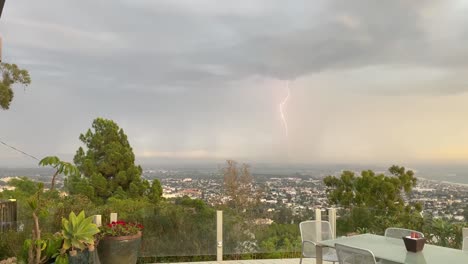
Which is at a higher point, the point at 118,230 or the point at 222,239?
the point at 118,230

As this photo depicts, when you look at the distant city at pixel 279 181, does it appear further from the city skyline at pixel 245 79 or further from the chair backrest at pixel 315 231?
the chair backrest at pixel 315 231

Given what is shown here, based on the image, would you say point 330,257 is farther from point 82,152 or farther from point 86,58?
point 86,58

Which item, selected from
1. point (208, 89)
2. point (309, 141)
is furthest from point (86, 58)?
point (309, 141)

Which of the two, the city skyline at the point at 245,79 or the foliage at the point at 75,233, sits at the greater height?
the city skyline at the point at 245,79

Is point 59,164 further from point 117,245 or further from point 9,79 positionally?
point 9,79

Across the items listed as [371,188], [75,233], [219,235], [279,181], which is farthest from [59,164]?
[371,188]

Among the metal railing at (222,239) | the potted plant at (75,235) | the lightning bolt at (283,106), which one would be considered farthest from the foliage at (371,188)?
the potted plant at (75,235)

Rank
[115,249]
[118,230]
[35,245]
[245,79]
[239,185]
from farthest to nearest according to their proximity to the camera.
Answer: [245,79], [239,185], [118,230], [115,249], [35,245]

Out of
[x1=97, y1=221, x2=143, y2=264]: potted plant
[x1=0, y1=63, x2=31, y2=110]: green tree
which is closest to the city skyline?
[x1=0, y1=63, x2=31, y2=110]: green tree
